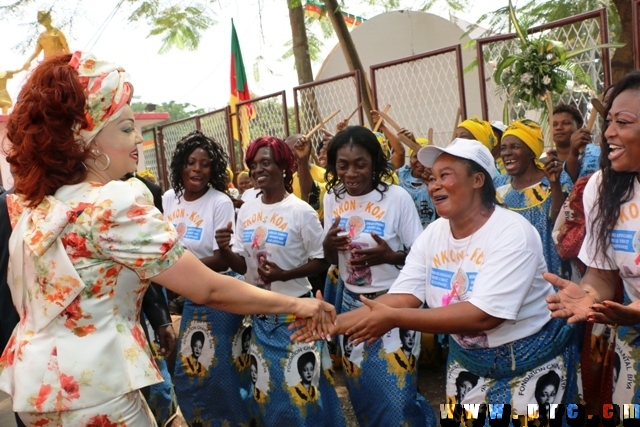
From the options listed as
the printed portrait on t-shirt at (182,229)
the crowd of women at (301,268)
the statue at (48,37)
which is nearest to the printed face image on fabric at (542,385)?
the crowd of women at (301,268)

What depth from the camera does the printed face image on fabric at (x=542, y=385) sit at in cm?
320

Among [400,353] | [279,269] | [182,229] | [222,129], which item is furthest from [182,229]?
[222,129]

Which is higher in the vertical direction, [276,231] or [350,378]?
[276,231]

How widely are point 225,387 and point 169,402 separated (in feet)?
2.61

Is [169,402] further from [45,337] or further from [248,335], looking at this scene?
[45,337]

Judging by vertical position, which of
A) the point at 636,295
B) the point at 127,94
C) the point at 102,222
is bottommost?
the point at 636,295

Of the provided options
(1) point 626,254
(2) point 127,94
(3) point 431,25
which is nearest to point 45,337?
(2) point 127,94

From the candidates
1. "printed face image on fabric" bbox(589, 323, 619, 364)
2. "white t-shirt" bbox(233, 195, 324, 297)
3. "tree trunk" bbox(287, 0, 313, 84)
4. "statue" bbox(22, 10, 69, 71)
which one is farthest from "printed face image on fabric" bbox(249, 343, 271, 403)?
"statue" bbox(22, 10, 69, 71)

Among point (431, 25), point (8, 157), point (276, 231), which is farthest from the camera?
point (431, 25)

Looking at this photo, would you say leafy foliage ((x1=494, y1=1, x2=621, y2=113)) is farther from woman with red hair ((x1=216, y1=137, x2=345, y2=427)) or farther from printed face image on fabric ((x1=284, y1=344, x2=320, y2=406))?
printed face image on fabric ((x1=284, y1=344, x2=320, y2=406))

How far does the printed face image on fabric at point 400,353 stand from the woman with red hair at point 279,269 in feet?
1.57

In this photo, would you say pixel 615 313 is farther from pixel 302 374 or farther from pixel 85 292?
pixel 302 374

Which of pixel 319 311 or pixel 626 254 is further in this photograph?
pixel 319 311

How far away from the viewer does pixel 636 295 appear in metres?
3.11
